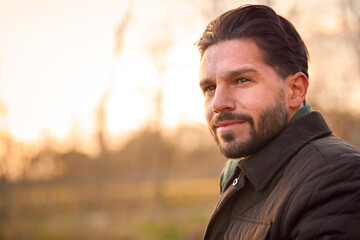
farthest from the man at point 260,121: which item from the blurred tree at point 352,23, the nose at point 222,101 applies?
the blurred tree at point 352,23

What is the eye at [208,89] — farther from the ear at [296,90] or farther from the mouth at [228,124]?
the ear at [296,90]

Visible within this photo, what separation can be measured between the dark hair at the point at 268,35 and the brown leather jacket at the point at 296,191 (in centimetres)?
31

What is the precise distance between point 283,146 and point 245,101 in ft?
0.88

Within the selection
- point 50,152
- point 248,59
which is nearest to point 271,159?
point 248,59

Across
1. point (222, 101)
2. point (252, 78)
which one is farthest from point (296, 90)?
point (222, 101)

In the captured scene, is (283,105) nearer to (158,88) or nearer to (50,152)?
(50,152)

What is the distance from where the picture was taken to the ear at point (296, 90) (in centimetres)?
206

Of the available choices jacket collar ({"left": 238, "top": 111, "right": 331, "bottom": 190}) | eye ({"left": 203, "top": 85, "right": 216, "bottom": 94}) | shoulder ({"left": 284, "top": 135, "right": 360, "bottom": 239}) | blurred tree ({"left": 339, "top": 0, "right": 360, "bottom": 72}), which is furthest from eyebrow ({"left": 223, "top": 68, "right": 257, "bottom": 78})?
blurred tree ({"left": 339, "top": 0, "right": 360, "bottom": 72})

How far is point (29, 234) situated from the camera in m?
9.78

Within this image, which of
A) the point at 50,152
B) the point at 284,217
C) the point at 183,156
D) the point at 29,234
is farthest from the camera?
the point at 183,156

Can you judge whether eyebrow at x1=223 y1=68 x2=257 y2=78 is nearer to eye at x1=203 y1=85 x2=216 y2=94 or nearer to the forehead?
the forehead

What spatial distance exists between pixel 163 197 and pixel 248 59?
12312 mm

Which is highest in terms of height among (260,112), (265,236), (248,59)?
(248,59)

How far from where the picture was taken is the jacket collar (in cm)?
185
